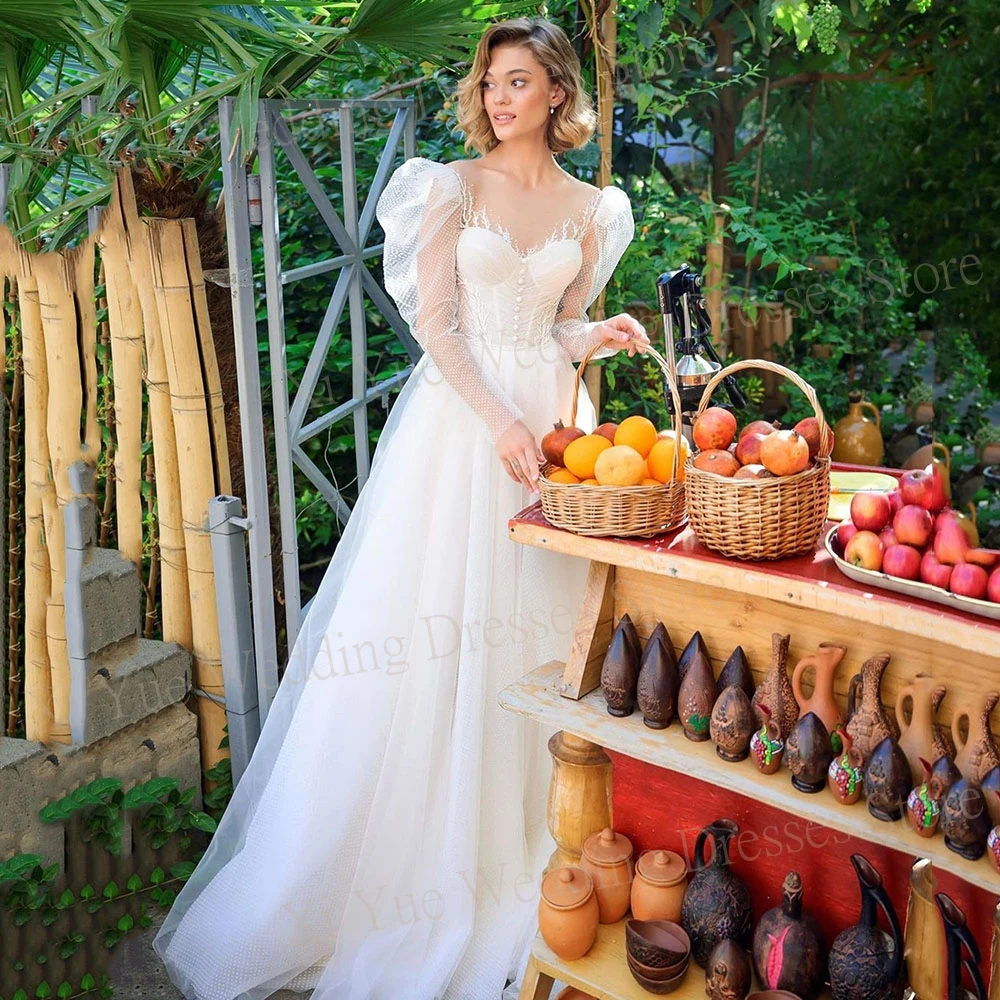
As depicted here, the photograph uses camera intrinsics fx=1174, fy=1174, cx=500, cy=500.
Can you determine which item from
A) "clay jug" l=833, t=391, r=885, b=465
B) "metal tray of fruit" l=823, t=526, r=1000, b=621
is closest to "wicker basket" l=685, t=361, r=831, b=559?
"metal tray of fruit" l=823, t=526, r=1000, b=621

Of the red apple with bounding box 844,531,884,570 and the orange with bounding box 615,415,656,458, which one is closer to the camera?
the red apple with bounding box 844,531,884,570

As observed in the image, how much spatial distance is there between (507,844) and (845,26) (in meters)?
3.56

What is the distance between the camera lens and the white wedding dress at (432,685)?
2561 millimetres

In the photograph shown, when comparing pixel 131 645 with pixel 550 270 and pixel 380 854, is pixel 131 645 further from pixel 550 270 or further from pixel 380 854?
pixel 550 270

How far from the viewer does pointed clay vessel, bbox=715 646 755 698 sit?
2.00m

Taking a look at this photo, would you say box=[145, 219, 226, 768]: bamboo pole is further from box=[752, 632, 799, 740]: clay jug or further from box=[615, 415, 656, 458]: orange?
box=[752, 632, 799, 740]: clay jug

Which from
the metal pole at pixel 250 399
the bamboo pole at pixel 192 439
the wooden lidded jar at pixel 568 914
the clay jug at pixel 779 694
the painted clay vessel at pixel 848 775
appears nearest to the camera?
the painted clay vessel at pixel 848 775

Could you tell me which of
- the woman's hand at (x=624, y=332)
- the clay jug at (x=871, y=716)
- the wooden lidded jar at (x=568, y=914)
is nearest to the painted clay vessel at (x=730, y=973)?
the wooden lidded jar at (x=568, y=914)

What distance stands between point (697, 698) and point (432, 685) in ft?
2.54

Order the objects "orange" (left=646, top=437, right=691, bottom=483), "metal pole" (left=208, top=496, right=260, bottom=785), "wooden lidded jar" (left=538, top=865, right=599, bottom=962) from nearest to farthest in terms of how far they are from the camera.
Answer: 1. "orange" (left=646, top=437, right=691, bottom=483)
2. "wooden lidded jar" (left=538, top=865, right=599, bottom=962)
3. "metal pole" (left=208, top=496, right=260, bottom=785)

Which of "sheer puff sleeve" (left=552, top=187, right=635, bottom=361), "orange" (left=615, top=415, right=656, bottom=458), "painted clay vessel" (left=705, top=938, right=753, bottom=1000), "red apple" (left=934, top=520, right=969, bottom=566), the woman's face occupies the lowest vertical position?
"painted clay vessel" (left=705, top=938, right=753, bottom=1000)

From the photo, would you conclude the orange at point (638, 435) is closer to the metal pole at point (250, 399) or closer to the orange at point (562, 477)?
the orange at point (562, 477)

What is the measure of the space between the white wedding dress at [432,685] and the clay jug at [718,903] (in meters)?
0.60

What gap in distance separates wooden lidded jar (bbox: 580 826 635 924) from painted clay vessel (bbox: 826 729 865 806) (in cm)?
54
